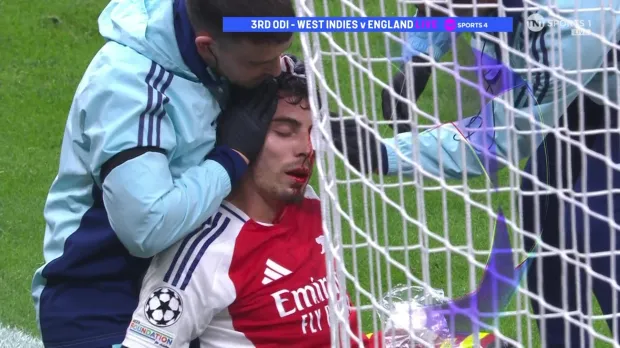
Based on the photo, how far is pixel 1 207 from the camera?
439 cm

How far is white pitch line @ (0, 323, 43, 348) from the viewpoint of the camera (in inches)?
134

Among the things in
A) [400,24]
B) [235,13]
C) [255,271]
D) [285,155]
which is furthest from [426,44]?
[255,271]

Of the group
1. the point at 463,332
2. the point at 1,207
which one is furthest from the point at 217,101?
the point at 1,207

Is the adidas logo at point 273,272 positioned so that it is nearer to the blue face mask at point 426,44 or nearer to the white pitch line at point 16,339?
the blue face mask at point 426,44

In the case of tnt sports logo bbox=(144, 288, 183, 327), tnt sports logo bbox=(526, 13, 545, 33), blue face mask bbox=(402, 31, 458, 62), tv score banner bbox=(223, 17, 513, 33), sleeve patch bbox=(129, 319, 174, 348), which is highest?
tv score banner bbox=(223, 17, 513, 33)

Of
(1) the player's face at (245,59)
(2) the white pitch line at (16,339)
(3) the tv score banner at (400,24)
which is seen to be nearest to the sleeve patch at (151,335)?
(1) the player's face at (245,59)

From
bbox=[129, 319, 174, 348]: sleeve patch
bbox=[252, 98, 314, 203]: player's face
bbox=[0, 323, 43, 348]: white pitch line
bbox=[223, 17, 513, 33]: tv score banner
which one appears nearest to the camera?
bbox=[223, 17, 513, 33]: tv score banner

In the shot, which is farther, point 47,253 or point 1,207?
point 1,207

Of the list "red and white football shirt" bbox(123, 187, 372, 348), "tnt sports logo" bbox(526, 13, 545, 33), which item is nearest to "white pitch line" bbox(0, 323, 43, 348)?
"red and white football shirt" bbox(123, 187, 372, 348)

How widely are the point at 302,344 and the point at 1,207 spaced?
7.32 feet

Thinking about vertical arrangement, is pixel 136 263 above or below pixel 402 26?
below

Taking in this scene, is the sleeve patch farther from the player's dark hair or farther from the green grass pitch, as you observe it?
the player's dark hair

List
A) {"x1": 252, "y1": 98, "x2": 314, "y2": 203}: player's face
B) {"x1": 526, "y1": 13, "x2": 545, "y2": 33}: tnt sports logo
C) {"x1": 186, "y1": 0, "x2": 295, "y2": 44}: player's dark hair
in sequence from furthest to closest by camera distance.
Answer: {"x1": 252, "y1": 98, "x2": 314, "y2": 203}: player's face
{"x1": 186, "y1": 0, "x2": 295, "y2": 44}: player's dark hair
{"x1": 526, "y1": 13, "x2": 545, "y2": 33}: tnt sports logo

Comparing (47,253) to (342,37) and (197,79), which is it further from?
(342,37)
